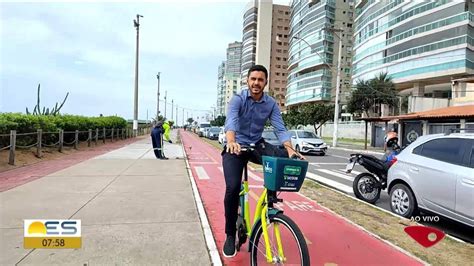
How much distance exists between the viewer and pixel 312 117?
5519 cm

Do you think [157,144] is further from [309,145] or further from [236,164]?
[236,164]

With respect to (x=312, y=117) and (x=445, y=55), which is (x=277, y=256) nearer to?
(x=445, y=55)

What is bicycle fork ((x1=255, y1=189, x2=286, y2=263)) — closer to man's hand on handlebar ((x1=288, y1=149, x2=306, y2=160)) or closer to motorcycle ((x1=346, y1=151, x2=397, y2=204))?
man's hand on handlebar ((x1=288, y1=149, x2=306, y2=160))

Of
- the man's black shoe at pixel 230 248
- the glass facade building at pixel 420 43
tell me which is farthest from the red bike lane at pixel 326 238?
the glass facade building at pixel 420 43

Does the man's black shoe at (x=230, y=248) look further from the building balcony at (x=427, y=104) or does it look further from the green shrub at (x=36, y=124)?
the building balcony at (x=427, y=104)

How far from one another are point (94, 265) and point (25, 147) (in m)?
10.8

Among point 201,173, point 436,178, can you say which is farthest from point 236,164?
point 201,173

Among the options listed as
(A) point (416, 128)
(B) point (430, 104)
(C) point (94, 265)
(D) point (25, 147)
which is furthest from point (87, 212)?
(B) point (430, 104)

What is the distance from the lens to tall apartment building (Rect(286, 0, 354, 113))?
3236 inches

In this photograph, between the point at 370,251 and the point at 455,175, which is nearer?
the point at 370,251

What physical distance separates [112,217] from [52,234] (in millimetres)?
976

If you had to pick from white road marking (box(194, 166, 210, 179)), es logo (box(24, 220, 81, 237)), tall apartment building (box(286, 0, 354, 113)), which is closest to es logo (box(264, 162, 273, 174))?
es logo (box(24, 220, 81, 237))

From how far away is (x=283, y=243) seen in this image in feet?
10.4

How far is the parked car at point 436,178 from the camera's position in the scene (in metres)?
5.18
